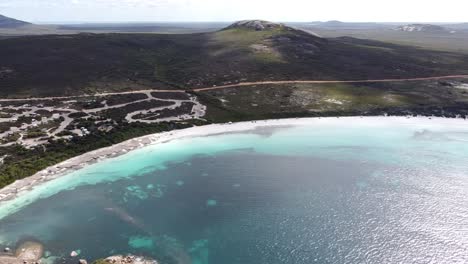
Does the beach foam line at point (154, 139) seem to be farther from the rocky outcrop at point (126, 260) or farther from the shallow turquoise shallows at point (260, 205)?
the rocky outcrop at point (126, 260)

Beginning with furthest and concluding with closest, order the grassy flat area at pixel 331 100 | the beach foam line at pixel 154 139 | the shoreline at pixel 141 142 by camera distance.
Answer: the grassy flat area at pixel 331 100 < the shoreline at pixel 141 142 < the beach foam line at pixel 154 139

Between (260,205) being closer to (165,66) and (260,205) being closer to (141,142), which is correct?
(141,142)

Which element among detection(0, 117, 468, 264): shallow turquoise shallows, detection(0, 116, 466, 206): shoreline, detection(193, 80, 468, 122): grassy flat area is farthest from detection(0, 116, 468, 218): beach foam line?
detection(193, 80, 468, 122): grassy flat area

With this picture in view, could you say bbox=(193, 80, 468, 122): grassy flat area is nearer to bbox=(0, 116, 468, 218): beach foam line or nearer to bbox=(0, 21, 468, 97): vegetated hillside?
bbox=(0, 116, 468, 218): beach foam line

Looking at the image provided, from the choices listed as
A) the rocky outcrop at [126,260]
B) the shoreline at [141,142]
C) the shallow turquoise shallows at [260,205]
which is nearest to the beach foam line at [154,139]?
the shoreline at [141,142]

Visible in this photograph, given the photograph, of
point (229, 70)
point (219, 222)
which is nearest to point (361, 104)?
point (229, 70)

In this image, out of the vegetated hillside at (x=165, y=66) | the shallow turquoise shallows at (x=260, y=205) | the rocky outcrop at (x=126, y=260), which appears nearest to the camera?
the rocky outcrop at (x=126, y=260)
